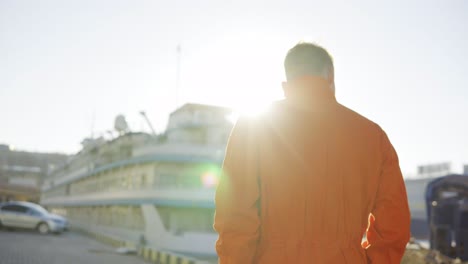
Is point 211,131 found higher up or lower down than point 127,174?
higher up

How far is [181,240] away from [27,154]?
239 feet

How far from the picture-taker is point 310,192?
5.49 ft

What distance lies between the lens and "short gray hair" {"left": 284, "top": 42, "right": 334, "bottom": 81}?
72.9 inches

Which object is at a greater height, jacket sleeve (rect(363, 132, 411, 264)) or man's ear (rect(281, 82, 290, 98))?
man's ear (rect(281, 82, 290, 98))

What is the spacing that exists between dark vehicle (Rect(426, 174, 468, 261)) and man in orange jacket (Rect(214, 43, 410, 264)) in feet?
36.5

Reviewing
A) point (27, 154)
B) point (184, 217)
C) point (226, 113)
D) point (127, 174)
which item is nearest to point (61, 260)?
point (184, 217)

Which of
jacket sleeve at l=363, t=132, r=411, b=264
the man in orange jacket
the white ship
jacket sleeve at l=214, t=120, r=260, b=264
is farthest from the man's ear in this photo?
the white ship

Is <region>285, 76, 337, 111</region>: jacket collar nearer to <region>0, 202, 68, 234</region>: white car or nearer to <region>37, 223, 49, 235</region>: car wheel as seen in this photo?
<region>0, 202, 68, 234</region>: white car

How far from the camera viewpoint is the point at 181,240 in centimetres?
2111

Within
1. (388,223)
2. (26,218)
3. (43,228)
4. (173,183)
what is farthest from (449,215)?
(26,218)

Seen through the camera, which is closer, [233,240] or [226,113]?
[233,240]

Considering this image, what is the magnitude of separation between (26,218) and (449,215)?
23.3 metres

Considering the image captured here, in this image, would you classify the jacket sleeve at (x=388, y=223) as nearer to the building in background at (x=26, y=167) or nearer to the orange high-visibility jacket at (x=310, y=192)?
the orange high-visibility jacket at (x=310, y=192)

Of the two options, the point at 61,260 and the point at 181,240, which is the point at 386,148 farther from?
the point at 181,240
